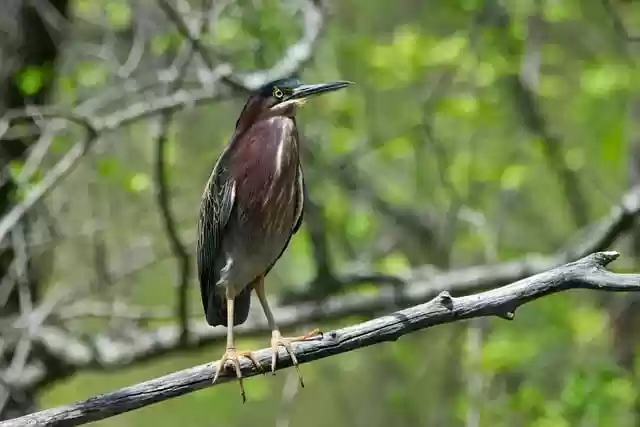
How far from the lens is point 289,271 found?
19.7 feet

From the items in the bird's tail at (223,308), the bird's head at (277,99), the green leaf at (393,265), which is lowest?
the green leaf at (393,265)

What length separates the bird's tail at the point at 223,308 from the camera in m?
2.40

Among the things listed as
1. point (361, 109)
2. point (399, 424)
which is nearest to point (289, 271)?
point (361, 109)

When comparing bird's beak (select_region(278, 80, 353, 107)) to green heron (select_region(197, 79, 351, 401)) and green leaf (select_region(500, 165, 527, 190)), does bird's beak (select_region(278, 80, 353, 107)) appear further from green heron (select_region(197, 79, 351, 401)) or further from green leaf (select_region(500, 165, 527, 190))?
green leaf (select_region(500, 165, 527, 190))

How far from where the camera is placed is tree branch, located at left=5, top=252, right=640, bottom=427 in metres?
1.85

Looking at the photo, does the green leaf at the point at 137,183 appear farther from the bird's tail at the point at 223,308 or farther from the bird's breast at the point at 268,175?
the bird's breast at the point at 268,175

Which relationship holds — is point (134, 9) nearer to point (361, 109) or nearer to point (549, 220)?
point (361, 109)

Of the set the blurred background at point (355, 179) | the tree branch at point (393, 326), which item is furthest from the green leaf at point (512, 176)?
the tree branch at point (393, 326)

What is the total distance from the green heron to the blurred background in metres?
0.99

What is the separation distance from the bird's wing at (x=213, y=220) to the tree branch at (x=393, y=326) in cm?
42

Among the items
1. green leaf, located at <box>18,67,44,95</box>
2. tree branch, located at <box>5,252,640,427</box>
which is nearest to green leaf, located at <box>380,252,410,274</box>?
green leaf, located at <box>18,67,44,95</box>

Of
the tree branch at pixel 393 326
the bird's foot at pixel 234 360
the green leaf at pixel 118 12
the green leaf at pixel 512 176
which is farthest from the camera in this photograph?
the green leaf at pixel 512 176

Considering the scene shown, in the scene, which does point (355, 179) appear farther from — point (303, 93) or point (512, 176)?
point (303, 93)

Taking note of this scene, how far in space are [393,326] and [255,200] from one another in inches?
18.7
